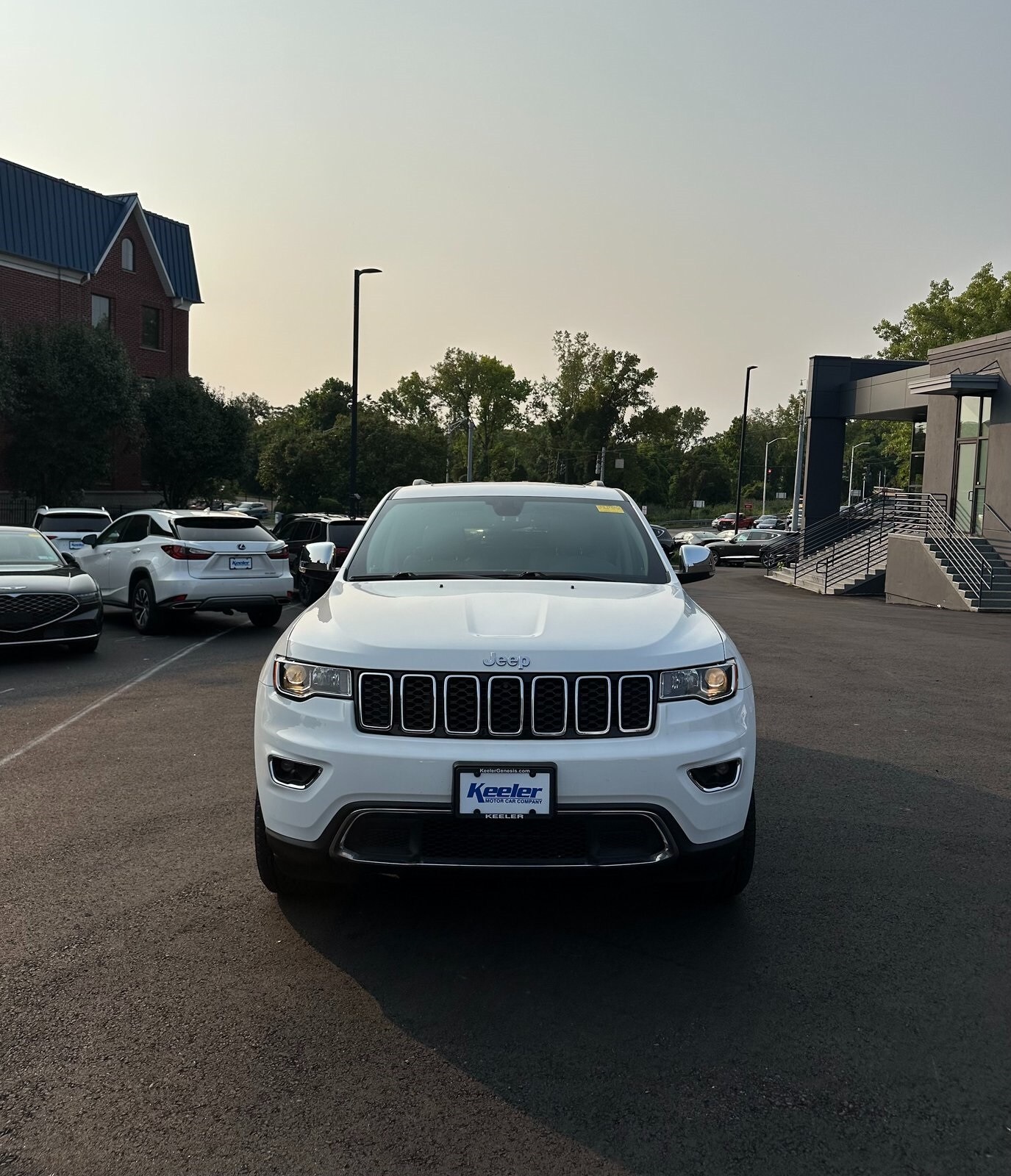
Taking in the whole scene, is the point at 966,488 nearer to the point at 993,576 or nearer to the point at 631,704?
the point at 993,576

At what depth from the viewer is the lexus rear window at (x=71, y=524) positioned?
21828 mm

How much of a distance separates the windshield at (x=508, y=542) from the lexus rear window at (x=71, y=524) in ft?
58.7

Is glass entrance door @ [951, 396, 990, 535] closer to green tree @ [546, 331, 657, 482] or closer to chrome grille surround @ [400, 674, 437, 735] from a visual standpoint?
chrome grille surround @ [400, 674, 437, 735]

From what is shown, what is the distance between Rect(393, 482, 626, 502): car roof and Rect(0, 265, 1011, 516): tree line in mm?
30120

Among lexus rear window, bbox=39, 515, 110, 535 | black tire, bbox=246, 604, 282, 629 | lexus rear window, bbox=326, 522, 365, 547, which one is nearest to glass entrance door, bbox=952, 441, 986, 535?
lexus rear window, bbox=326, 522, 365, 547

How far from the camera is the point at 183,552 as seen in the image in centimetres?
1343

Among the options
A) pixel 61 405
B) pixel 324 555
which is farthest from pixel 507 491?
pixel 61 405

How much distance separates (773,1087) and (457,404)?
10827cm

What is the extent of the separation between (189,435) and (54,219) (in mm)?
8644

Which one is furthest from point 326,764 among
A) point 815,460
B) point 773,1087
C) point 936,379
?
point 815,460

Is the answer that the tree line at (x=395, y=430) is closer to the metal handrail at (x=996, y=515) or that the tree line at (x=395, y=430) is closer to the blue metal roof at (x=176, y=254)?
the blue metal roof at (x=176, y=254)

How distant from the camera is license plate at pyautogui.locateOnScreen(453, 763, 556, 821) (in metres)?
3.67

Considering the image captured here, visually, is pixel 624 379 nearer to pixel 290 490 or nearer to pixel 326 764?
pixel 290 490

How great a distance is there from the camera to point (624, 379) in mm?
90562
